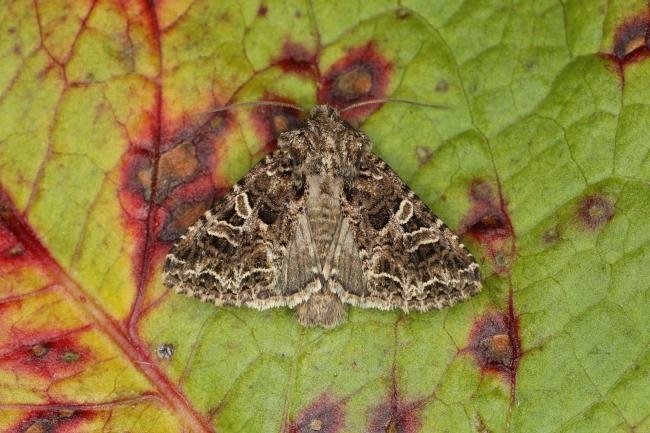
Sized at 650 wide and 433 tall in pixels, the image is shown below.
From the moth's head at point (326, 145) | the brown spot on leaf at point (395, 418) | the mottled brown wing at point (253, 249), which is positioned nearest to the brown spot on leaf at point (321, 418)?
the brown spot on leaf at point (395, 418)

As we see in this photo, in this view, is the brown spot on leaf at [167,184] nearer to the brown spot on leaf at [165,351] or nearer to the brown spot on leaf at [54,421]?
the brown spot on leaf at [165,351]

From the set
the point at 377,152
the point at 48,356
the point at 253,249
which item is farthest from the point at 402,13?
the point at 48,356

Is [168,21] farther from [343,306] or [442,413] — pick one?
[442,413]

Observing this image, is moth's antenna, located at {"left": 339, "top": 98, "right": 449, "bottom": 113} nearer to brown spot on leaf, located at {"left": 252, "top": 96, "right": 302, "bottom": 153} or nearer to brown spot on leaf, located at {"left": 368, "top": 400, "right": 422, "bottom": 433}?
brown spot on leaf, located at {"left": 252, "top": 96, "right": 302, "bottom": 153}

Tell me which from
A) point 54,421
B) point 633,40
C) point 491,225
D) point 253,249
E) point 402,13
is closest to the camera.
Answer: point 54,421

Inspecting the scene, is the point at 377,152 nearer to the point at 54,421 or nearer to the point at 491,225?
the point at 491,225
